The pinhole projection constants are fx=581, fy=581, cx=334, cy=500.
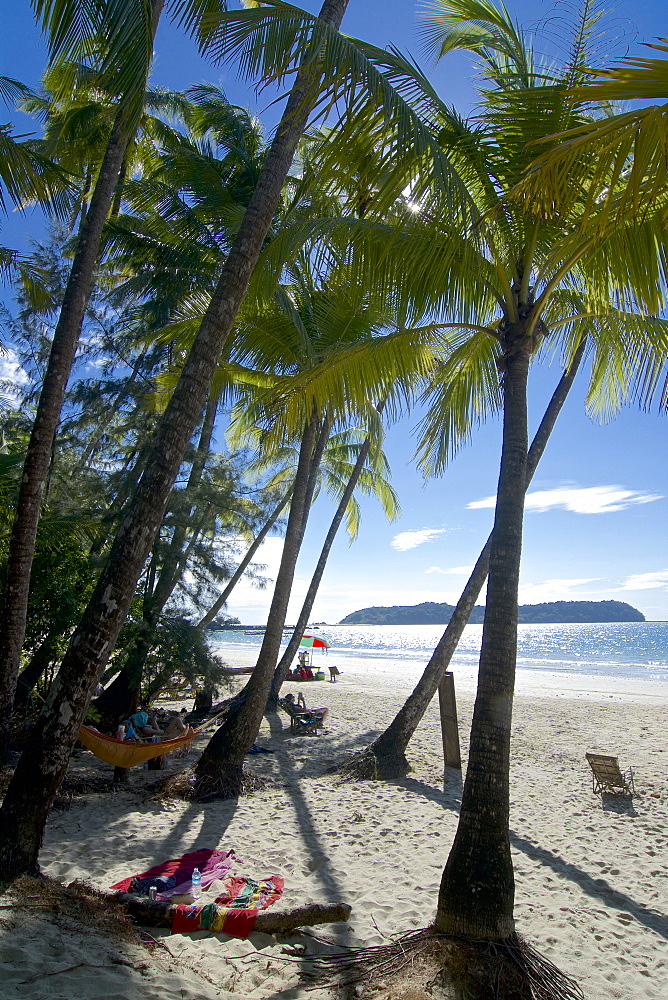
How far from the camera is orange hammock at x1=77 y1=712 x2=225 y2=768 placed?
5125 mm

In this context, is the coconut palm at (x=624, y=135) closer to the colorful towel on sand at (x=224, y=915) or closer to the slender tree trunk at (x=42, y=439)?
the slender tree trunk at (x=42, y=439)

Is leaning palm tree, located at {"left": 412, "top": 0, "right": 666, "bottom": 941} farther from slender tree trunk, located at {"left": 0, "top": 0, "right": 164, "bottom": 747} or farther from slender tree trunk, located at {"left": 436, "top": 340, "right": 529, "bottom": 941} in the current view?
slender tree trunk, located at {"left": 0, "top": 0, "right": 164, "bottom": 747}

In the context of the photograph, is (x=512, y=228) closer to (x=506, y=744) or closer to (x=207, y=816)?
(x=506, y=744)

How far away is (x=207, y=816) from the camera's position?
5.54m

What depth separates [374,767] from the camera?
718 cm

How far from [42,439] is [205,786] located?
12.7 feet

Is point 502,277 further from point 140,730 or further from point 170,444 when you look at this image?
point 140,730

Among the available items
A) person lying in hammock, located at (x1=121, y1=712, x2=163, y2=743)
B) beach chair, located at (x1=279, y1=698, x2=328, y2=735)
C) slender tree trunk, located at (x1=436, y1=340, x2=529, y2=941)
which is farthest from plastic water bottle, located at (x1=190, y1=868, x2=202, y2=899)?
beach chair, located at (x1=279, y1=698, x2=328, y2=735)

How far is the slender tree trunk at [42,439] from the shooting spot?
4.85 m

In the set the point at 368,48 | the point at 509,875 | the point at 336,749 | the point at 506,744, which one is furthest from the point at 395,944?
the point at 336,749

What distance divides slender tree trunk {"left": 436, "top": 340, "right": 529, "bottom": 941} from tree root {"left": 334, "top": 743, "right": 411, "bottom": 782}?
4174mm

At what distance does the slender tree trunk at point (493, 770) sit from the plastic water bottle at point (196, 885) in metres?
1.52

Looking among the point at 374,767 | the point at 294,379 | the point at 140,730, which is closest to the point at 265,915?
the point at 294,379

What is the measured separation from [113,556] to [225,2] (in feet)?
14.7
